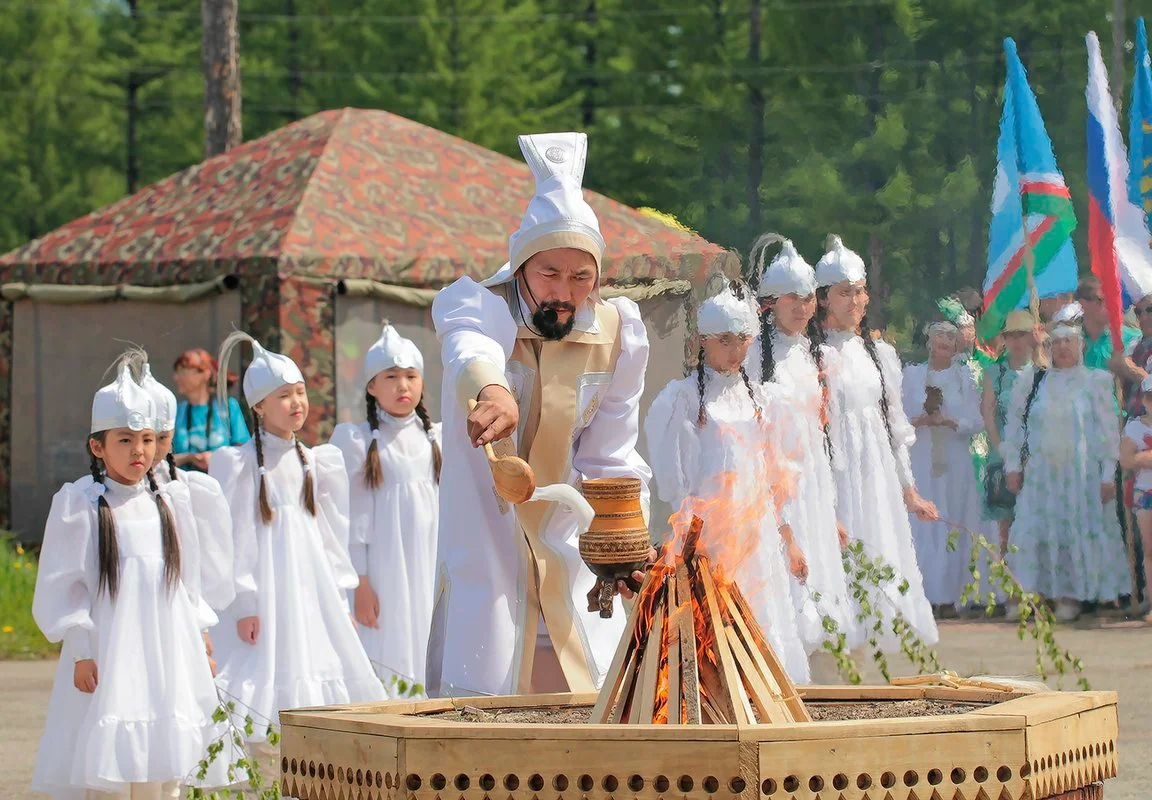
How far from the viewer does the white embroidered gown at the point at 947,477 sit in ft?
30.5

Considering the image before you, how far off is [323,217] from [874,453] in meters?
5.70

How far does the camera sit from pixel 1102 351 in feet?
35.1

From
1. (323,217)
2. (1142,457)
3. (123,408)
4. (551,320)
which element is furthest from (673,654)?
(323,217)

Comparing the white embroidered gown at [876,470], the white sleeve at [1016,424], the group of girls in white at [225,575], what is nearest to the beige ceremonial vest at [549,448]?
the group of girls in white at [225,575]

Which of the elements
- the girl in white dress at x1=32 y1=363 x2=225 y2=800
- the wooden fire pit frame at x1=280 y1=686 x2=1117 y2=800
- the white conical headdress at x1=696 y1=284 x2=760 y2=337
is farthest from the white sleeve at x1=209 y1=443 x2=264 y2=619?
the wooden fire pit frame at x1=280 y1=686 x2=1117 y2=800

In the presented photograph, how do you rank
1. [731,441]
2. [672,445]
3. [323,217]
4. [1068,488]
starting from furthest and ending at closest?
[323,217], [1068,488], [672,445], [731,441]

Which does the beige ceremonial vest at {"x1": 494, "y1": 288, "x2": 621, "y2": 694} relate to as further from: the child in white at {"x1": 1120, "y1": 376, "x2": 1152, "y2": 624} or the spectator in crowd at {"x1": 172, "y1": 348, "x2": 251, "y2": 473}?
the child in white at {"x1": 1120, "y1": 376, "x2": 1152, "y2": 624}

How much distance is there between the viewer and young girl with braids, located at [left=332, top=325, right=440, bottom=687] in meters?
8.88

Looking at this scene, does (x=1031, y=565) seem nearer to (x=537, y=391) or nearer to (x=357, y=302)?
(x=357, y=302)

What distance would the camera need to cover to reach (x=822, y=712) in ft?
13.5

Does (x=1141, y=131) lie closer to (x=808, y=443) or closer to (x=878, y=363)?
(x=878, y=363)

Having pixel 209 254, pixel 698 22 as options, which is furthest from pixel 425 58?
pixel 209 254

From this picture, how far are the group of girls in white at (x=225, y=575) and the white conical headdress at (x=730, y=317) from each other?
1402 mm

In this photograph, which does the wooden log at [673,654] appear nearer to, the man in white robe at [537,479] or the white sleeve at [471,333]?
the white sleeve at [471,333]
